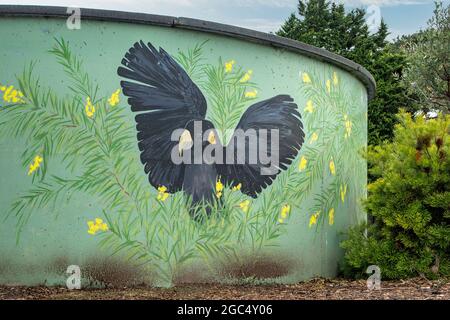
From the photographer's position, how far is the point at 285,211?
7371 mm

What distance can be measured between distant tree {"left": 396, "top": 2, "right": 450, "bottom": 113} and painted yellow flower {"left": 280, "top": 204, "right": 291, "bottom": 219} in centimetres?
1576

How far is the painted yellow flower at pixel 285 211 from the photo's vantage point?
24.1 ft

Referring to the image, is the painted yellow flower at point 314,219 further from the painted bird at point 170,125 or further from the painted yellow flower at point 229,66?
the painted yellow flower at point 229,66

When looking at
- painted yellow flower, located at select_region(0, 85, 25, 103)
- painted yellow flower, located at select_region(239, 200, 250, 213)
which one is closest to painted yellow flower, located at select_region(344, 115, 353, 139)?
painted yellow flower, located at select_region(239, 200, 250, 213)

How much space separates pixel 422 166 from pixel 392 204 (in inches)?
21.0

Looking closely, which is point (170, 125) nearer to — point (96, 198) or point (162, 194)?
point (162, 194)

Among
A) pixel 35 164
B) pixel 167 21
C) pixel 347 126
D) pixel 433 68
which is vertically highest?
pixel 433 68

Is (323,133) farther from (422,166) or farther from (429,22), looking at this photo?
(429,22)

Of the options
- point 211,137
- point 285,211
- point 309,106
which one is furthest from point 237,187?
point 309,106

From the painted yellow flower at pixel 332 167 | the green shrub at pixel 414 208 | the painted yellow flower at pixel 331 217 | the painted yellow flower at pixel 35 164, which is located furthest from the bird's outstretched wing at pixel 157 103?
the green shrub at pixel 414 208

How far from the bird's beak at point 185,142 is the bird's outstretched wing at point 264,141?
1.36 ft

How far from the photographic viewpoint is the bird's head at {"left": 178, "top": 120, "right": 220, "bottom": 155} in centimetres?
680

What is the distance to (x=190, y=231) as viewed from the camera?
6.74 m

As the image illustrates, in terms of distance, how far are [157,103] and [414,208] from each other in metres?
3.00
